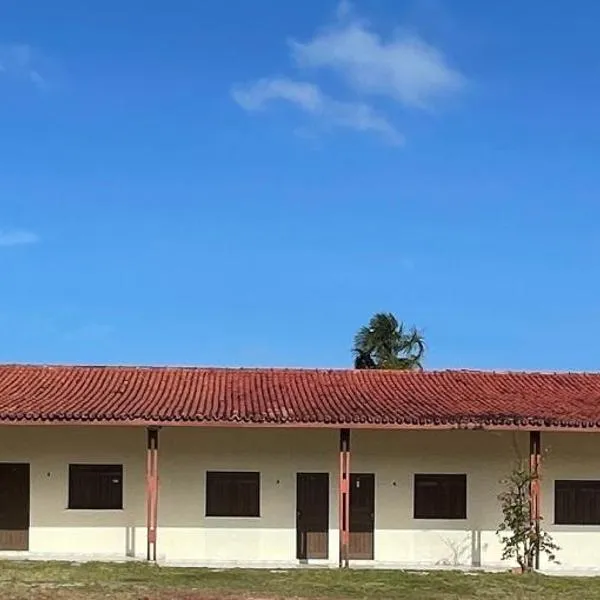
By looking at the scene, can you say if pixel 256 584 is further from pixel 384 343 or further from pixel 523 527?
pixel 384 343

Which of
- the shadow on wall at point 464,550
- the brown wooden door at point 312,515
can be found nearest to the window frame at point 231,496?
the brown wooden door at point 312,515

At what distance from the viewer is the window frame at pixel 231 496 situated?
2303 cm

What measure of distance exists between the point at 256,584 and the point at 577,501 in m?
8.38

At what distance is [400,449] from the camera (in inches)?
914

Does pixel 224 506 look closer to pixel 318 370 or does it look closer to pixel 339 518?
pixel 339 518

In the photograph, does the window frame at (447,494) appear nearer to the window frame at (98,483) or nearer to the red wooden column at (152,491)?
the red wooden column at (152,491)

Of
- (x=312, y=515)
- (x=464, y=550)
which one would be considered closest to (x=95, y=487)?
(x=312, y=515)

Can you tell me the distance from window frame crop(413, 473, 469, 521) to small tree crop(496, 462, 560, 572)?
151 centimetres

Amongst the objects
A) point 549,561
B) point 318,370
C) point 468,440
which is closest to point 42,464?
point 318,370

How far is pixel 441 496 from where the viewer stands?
23.2 metres

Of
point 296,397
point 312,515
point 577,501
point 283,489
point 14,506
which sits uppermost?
point 296,397

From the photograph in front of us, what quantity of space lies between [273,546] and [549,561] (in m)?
5.70

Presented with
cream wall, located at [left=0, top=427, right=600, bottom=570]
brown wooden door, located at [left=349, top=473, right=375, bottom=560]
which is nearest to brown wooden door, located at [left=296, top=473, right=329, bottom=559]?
cream wall, located at [left=0, top=427, right=600, bottom=570]

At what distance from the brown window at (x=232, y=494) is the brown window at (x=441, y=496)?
135 inches
